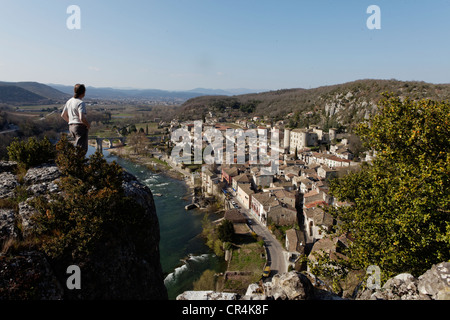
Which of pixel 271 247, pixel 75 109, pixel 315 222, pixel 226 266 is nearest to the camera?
pixel 75 109

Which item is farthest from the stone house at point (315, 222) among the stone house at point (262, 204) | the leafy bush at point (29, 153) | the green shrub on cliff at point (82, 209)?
the leafy bush at point (29, 153)

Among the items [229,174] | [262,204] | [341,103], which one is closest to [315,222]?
[262,204]

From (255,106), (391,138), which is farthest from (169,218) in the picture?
(255,106)

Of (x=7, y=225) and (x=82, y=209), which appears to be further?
(x=82, y=209)

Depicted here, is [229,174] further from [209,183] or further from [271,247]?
[271,247]

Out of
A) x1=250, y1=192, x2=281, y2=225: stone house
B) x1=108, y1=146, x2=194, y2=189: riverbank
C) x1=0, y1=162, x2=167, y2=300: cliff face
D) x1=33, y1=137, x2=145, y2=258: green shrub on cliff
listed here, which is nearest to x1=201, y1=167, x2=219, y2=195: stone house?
x1=108, y1=146, x2=194, y2=189: riverbank

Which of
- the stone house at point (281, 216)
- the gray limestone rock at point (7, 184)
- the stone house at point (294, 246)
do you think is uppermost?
the gray limestone rock at point (7, 184)

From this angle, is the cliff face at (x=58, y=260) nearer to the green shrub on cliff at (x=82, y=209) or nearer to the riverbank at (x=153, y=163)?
the green shrub on cliff at (x=82, y=209)
